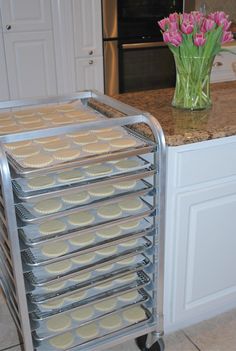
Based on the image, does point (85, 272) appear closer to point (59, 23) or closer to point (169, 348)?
point (169, 348)

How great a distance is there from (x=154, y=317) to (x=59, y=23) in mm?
2005

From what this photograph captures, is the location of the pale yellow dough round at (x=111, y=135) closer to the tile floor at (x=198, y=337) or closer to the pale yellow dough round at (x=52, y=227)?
the pale yellow dough round at (x=52, y=227)

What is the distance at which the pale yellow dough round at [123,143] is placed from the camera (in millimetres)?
1259

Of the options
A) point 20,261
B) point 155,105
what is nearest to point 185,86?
point 155,105

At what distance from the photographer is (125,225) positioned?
1.36m

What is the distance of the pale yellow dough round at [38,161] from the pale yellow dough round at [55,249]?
273 mm

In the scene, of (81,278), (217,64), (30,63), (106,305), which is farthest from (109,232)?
(217,64)

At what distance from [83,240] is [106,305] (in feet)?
0.94

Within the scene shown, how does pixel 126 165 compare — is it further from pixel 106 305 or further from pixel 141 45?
pixel 141 45

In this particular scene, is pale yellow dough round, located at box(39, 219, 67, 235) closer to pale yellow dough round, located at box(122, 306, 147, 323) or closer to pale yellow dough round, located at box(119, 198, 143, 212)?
pale yellow dough round, located at box(119, 198, 143, 212)

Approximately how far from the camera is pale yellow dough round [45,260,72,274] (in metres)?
1.28

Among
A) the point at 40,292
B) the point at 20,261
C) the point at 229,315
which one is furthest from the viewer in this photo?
the point at 229,315

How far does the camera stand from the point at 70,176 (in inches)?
47.8

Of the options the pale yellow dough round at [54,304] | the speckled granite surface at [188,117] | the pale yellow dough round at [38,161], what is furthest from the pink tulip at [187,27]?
the pale yellow dough round at [54,304]
